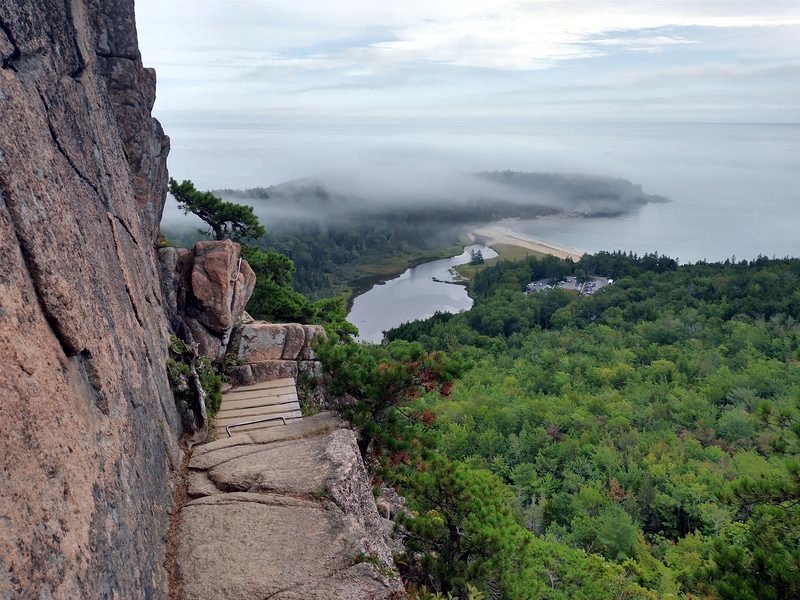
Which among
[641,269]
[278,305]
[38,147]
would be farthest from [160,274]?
[641,269]

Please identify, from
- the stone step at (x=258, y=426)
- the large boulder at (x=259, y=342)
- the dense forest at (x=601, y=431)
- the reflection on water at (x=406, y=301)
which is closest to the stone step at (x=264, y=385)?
the large boulder at (x=259, y=342)

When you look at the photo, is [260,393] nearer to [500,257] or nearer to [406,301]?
[406,301]

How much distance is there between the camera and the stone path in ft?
30.2

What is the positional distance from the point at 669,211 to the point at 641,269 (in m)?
94.4

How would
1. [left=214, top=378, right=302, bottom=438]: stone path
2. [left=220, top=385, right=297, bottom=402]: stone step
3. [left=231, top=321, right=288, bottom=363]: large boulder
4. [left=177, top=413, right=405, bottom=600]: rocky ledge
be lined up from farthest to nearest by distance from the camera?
[left=231, top=321, right=288, bottom=363]: large boulder < [left=220, top=385, right=297, bottom=402]: stone step < [left=214, top=378, right=302, bottom=438]: stone path < [left=177, top=413, right=405, bottom=600]: rocky ledge

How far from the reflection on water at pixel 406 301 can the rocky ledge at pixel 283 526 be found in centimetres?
5606

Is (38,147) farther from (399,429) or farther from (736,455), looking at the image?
(736,455)

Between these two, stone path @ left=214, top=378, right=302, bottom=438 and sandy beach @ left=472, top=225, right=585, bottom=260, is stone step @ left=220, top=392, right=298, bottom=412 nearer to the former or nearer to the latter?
stone path @ left=214, top=378, right=302, bottom=438

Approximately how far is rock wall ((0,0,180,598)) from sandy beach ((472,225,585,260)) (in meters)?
102

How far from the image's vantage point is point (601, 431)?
1313 inches

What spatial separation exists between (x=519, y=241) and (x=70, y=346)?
129074mm

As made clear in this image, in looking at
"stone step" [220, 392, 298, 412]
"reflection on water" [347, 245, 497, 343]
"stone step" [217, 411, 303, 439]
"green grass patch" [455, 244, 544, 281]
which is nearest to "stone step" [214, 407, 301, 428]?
"stone step" [217, 411, 303, 439]

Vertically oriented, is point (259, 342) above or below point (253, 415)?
above

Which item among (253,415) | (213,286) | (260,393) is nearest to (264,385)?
(260,393)
